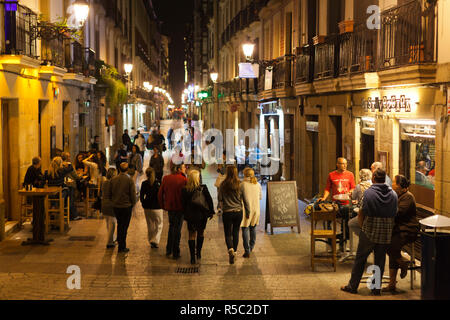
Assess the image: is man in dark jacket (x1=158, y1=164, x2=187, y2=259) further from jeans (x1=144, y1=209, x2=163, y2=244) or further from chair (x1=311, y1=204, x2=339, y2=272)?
chair (x1=311, y1=204, x2=339, y2=272)

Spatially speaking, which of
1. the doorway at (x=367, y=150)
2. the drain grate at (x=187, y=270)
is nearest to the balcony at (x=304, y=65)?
the doorway at (x=367, y=150)

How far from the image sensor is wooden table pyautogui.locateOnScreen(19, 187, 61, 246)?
1193cm

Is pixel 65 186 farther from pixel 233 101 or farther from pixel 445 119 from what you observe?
pixel 233 101

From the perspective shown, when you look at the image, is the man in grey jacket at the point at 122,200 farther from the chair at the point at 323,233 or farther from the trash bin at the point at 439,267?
the trash bin at the point at 439,267

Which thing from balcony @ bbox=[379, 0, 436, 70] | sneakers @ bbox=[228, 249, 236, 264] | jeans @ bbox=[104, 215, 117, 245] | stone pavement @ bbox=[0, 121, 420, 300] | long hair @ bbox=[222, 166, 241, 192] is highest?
balcony @ bbox=[379, 0, 436, 70]

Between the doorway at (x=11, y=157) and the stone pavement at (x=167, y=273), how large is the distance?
1.26 m

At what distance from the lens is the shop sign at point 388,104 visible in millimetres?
11468

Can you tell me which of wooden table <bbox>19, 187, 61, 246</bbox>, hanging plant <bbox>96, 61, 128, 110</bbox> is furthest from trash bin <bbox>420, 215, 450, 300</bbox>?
hanging plant <bbox>96, 61, 128, 110</bbox>

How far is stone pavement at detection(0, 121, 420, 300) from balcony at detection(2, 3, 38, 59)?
4.22m

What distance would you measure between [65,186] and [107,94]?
14153mm

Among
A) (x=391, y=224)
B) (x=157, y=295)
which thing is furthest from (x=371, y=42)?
(x=157, y=295)

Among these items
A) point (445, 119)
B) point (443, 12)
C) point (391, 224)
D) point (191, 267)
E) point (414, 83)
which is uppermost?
point (443, 12)

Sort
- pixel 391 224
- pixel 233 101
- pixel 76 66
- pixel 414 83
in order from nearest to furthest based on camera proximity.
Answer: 1. pixel 391 224
2. pixel 414 83
3. pixel 76 66
4. pixel 233 101

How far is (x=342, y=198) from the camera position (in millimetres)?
11070
